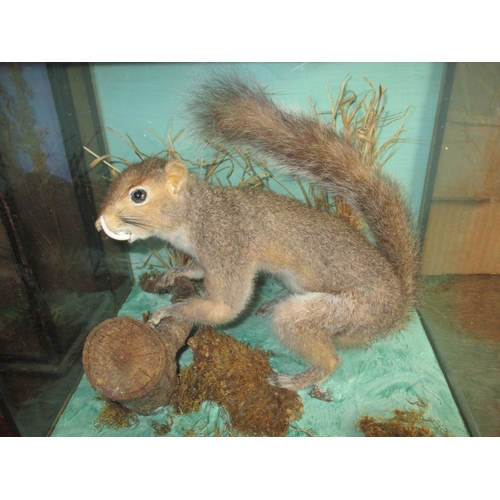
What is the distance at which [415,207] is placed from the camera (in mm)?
2352

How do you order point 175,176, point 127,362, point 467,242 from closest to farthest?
1. point 127,362
2. point 175,176
3. point 467,242

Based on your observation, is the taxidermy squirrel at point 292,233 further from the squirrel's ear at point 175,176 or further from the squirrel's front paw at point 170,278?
the squirrel's front paw at point 170,278

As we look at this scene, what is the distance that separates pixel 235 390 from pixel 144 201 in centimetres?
94

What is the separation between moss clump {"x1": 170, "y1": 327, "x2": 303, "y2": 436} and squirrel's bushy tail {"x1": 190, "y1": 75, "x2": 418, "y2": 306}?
0.88 meters

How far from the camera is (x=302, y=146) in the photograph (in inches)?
69.3

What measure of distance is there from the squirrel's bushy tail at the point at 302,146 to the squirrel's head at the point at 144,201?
1.01 ft

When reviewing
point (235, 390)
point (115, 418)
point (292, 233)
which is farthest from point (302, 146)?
point (115, 418)

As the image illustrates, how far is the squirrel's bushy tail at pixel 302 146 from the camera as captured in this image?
1740 millimetres

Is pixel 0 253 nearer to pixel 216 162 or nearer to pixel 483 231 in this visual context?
pixel 216 162

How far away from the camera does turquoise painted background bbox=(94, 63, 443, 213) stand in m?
1.91

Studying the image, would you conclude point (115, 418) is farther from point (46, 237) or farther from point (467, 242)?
point (467, 242)

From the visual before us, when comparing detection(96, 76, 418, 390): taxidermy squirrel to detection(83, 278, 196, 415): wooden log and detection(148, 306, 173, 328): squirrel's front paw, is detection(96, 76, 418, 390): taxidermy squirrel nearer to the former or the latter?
detection(148, 306, 173, 328): squirrel's front paw

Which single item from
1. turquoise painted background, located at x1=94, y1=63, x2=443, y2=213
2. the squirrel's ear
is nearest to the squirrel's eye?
the squirrel's ear

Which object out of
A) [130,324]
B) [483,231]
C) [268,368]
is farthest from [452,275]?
[130,324]
